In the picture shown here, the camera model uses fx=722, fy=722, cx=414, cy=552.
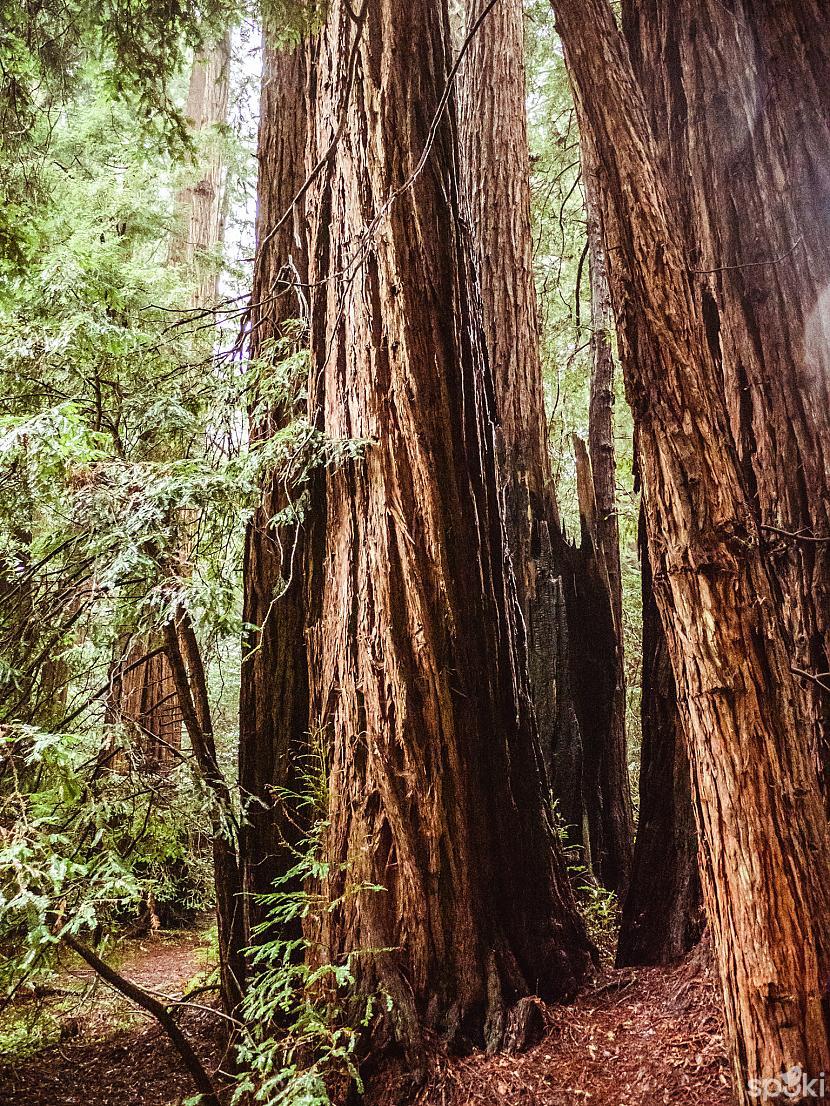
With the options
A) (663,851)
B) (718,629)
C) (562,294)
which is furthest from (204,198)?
(718,629)

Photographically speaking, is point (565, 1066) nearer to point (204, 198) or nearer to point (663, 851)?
point (663, 851)

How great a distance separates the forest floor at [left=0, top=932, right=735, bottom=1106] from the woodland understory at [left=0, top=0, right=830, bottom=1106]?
0.02 meters

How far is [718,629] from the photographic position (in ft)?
6.97

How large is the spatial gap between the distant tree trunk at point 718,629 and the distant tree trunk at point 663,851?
1.25m

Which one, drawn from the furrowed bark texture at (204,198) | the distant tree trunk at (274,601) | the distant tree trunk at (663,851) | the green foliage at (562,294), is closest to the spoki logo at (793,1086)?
the distant tree trunk at (663,851)

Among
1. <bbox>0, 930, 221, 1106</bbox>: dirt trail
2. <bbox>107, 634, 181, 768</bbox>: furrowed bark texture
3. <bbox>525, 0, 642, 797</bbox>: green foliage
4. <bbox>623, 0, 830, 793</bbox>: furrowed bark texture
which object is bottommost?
<bbox>0, 930, 221, 1106</bbox>: dirt trail

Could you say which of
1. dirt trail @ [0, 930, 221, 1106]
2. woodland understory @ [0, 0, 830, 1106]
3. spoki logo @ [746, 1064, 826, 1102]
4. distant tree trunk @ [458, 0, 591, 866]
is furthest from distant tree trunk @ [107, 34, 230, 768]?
spoki logo @ [746, 1064, 826, 1102]

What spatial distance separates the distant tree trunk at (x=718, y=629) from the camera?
1.93 meters

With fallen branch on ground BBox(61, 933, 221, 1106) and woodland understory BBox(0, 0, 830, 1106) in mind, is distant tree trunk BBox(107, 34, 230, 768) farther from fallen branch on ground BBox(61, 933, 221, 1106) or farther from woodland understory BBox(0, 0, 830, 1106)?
fallen branch on ground BBox(61, 933, 221, 1106)

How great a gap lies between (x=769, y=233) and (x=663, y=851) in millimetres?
2928

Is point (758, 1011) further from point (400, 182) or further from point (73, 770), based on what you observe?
point (400, 182)

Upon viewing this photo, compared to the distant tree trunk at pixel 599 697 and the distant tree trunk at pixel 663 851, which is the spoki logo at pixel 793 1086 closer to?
the distant tree trunk at pixel 663 851

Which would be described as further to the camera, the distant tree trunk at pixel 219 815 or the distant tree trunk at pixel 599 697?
the distant tree trunk at pixel 599 697

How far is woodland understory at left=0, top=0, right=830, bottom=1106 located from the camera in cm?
227
